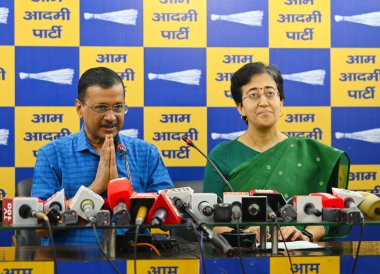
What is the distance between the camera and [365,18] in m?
4.02

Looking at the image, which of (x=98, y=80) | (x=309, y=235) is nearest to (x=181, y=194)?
(x=309, y=235)

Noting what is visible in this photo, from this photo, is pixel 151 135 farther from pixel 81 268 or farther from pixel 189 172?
pixel 81 268

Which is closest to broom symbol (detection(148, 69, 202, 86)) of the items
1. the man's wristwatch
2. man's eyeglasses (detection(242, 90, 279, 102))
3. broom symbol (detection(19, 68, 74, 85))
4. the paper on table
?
broom symbol (detection(19, 68, 74, 85))

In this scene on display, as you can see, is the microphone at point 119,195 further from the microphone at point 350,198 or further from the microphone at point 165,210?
the microphone at point 350,198

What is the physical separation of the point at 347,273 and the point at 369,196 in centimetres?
27

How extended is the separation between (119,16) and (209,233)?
8.56ft

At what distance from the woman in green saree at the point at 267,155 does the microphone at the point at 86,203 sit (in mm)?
1002

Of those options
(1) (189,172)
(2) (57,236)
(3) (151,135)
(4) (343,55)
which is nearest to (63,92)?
(3) (151,135)

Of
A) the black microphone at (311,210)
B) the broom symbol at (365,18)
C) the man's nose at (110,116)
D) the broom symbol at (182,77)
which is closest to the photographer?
the black microphone at (311,210)

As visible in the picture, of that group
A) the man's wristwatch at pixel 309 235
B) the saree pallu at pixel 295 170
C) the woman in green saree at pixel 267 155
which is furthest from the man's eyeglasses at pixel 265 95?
the man's wristwatch at pixel 309 235

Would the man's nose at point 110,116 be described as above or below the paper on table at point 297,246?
above

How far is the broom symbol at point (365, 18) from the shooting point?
4.00m

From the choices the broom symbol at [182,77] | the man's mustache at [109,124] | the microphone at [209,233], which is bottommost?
the microphone at [209,233]

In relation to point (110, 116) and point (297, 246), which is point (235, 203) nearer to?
point (297, 246)
